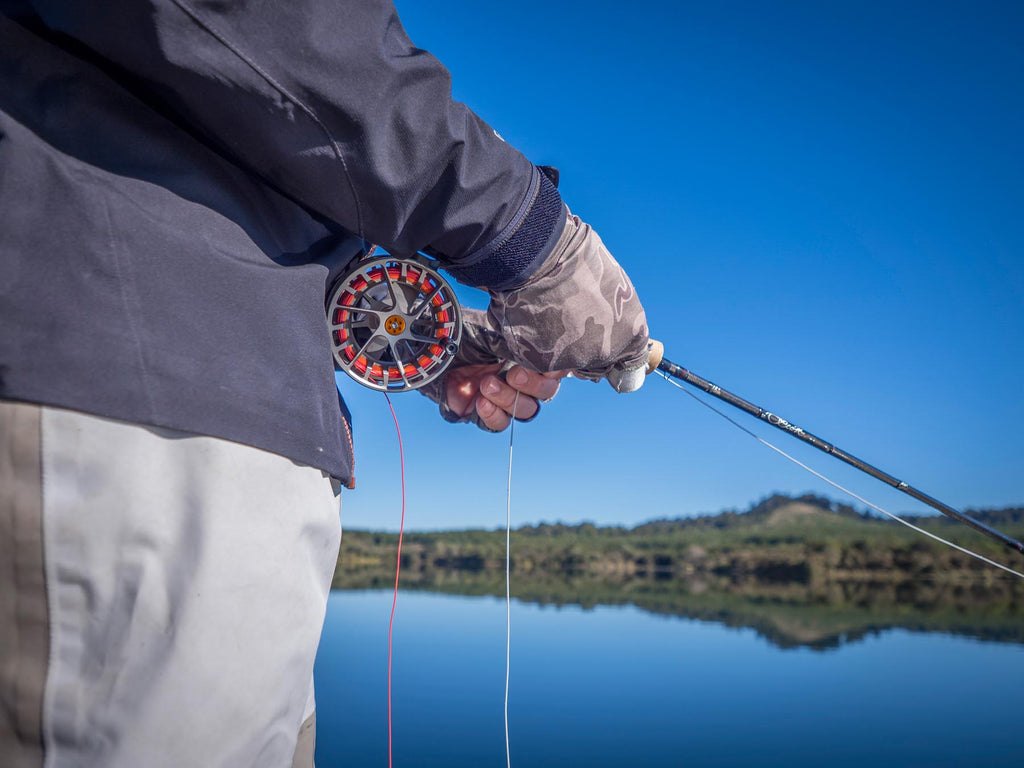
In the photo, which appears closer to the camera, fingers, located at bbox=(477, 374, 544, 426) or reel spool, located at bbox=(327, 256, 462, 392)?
reel spool, located at bbox=(327, 256, 462, 392)

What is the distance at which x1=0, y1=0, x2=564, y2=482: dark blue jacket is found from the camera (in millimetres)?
708

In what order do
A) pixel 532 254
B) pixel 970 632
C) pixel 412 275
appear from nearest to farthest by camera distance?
1. pixel 532 254
2. pixel 412 275
3. pixel 970 632

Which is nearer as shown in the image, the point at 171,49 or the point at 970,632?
the point at 171,49

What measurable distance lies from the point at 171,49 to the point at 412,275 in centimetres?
79

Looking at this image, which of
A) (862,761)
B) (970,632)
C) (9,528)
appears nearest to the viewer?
(9,528)

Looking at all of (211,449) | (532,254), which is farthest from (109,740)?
(532,254)

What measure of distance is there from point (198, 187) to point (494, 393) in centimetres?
146

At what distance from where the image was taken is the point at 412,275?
59.7 inches

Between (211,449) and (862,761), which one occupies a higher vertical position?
(211,449)

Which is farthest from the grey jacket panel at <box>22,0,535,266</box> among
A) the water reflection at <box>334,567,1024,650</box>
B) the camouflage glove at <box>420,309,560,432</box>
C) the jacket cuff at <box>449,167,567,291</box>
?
the water reflection at <box>334,567,1024,650</box>

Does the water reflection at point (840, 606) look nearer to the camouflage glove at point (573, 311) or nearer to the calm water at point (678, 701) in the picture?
the calm water at point (678, 701)

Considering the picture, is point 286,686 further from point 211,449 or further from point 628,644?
point 628,644

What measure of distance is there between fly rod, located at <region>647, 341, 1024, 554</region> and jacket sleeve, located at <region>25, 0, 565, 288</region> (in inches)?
67.4

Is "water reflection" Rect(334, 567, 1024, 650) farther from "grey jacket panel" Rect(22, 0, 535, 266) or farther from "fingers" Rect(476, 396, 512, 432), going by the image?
"grey jacket panel" Rect(22, 0, 535, 266)
